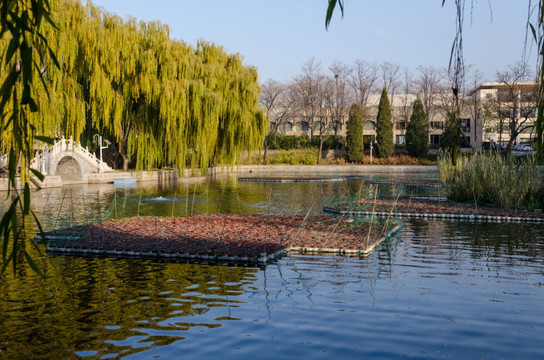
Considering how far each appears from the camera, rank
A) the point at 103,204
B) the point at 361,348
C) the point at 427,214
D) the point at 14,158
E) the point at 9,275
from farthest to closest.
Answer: the point at 103,204
the point at 427,214
the point at 9,275
the point at 361,348
the point at 14,158

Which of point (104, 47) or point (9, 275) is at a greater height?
point (104, 47)

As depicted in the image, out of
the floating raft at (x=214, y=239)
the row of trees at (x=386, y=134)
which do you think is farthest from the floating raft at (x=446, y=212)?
the row of trees at (x=386, y=134)

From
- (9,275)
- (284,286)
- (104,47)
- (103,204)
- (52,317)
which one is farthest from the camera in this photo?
(104,47)

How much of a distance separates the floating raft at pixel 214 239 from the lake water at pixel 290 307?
440mm

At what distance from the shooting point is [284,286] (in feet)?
29.7

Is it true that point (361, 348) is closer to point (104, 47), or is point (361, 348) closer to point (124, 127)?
point (104, 47)

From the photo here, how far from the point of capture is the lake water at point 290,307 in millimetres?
6340

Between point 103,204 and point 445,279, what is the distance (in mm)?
15174

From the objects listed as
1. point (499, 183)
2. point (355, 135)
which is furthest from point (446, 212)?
point (355, 135)

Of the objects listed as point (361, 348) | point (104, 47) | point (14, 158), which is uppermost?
point (104, 47)

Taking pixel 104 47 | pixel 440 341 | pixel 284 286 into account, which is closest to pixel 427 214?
pixel 284 286

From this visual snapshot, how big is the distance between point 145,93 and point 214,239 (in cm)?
1695

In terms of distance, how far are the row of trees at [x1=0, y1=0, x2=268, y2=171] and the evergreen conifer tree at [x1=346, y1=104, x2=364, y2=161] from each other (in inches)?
1019

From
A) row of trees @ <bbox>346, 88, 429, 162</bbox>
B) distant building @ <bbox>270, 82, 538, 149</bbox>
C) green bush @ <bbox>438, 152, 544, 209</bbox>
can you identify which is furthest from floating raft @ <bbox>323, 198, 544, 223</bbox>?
distant building @ <bbox>270, 82, 538, 149</bbox>
